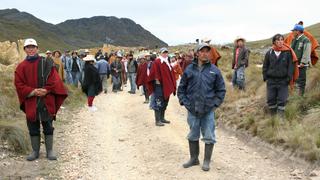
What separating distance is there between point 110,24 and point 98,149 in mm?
164231

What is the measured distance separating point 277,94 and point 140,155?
3.42 m

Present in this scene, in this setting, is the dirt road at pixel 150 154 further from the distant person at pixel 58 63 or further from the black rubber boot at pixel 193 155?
the distant person at pixel 58 63

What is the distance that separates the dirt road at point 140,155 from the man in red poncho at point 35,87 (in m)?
0.81

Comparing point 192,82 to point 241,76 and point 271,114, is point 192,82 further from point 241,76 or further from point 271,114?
point 241,76

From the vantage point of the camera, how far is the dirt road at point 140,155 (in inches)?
340

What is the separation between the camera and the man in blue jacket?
8500 millimetres

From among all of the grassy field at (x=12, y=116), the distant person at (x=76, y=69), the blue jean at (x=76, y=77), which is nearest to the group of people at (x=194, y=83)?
the grassy field at (x=12, y=116)

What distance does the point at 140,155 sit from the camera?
32.8 feet

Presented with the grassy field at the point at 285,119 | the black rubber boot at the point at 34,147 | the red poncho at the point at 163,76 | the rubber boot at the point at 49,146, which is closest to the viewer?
the black rubber boot at the point at 34,147

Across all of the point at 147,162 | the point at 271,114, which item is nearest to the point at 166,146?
the point at 147,162

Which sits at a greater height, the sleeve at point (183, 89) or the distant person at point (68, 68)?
the sleeve at point (183, 89)

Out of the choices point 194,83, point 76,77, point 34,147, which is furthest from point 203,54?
point 76,77

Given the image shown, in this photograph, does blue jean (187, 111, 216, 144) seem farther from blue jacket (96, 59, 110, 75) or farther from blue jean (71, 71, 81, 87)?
blue jacket (96, 59, 110, 75)

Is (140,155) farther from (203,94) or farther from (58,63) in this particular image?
(58,63)
